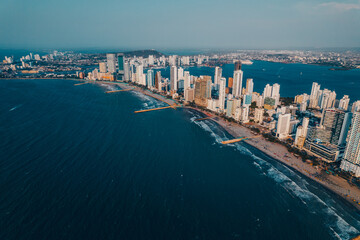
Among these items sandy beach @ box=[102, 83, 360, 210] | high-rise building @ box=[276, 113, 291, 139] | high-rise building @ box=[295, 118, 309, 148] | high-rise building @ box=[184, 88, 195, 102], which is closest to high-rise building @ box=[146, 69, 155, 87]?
high-rise building @ box=[184, 88, 195, 102]

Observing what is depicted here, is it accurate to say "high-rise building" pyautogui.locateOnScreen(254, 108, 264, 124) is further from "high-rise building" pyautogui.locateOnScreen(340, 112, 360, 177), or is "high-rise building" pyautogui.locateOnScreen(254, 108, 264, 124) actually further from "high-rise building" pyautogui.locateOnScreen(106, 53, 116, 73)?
"high-rise building" pyautogui.locateOnScreen(106, 53, 116, 73)

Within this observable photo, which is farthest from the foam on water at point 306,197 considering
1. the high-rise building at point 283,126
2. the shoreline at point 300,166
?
the high-rise building at point 283,126

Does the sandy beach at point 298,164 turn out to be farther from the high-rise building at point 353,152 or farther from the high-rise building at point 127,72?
the high-rise building at point 127,72

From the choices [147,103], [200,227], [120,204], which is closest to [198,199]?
[200,227]

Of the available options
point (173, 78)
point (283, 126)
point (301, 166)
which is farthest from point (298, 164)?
point (173, 78)

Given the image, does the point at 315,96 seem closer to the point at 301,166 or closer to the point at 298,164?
the point at 298,164

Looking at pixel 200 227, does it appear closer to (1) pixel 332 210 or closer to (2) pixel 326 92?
(1) pixel 332 210
